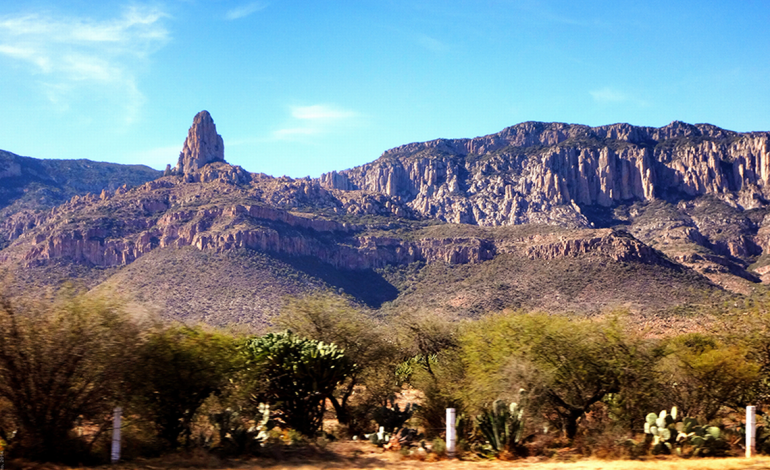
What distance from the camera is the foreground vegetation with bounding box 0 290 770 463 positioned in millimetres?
11492

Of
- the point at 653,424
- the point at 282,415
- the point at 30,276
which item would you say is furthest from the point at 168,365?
the point at 30,276

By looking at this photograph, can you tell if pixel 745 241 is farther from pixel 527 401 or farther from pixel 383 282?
pixel 527 401

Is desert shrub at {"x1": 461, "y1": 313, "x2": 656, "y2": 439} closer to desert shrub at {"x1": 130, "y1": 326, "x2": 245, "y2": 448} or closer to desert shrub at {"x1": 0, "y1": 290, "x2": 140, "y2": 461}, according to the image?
desert shrub at {"x1": 130, "y1": 326, "x2": 245, "y2": 448}

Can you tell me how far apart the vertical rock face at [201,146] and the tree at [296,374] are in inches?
5006

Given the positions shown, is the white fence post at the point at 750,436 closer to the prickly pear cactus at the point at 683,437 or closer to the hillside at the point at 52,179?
the prickly pear cactus at the point at 683,437

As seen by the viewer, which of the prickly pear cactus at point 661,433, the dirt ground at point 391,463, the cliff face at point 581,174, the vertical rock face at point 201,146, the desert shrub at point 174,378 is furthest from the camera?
the cliff face at point 581,174

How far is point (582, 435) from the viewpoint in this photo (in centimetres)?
1518

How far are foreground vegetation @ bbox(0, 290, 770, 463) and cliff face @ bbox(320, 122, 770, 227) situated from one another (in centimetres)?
12246

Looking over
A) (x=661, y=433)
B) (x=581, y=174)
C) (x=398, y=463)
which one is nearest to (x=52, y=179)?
(x=581, y=174)

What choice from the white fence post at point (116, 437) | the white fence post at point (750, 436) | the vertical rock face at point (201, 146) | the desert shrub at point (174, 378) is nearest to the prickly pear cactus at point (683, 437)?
the white fence post at point (750, 436)

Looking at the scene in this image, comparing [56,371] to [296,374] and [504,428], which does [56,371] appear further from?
[504,428]

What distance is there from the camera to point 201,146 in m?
143

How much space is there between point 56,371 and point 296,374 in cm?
578

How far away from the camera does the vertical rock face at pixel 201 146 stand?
139750 mm
